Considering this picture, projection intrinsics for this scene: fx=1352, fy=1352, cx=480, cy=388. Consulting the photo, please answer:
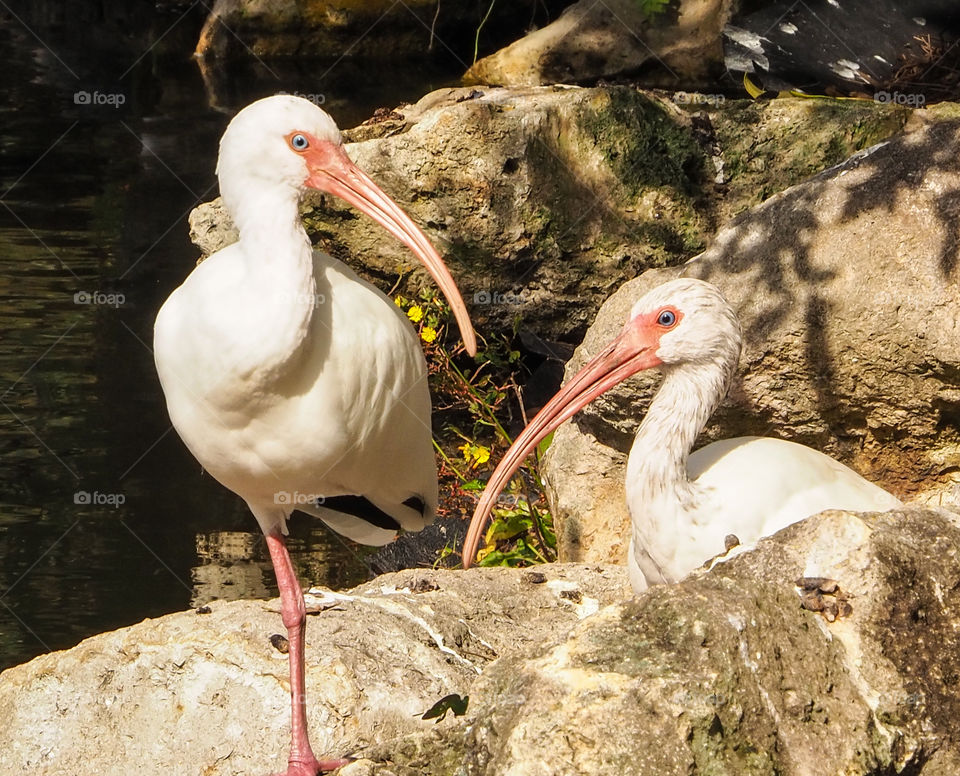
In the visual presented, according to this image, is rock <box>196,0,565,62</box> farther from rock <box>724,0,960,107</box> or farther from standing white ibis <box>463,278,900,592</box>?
standing white ibis <box>463,278,900,592</box>

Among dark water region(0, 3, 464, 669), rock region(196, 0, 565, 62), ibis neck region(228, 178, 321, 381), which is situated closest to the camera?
ibis neck region(228, 178, 321, 381)

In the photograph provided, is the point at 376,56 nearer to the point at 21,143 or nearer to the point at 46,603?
the point at 21,143

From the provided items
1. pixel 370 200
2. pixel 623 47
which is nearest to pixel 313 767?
pixel 370 200

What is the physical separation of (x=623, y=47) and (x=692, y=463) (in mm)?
8907

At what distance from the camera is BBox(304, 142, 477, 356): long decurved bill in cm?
435

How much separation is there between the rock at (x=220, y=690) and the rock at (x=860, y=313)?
59.7 inches

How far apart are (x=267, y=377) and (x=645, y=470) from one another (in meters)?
1.31

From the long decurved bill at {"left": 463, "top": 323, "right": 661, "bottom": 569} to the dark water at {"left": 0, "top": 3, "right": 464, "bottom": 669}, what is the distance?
2255 mm

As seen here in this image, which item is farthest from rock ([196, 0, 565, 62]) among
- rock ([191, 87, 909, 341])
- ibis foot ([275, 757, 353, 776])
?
ibis foot ([275, 757, 353, 776])

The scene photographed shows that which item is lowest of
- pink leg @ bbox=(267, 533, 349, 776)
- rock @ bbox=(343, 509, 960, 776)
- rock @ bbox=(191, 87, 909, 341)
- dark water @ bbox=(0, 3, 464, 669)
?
dark water @ bbox=(0, 3, 464, 669)

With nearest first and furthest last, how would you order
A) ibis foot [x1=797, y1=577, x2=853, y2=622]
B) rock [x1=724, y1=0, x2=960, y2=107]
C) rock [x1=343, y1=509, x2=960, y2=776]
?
rock [x1=343, y1=509, x2=960, y2=776]
ibis foot [x1=797, y1=577, x2=853, y2=622]
rock [x1=724, y1=0, x2=960, y2=107]

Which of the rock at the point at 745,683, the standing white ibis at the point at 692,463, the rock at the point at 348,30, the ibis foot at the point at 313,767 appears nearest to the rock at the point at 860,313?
the standing white ibis at the point at 692,463

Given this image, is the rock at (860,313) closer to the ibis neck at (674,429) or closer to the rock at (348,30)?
the ibis neck at (674,429)

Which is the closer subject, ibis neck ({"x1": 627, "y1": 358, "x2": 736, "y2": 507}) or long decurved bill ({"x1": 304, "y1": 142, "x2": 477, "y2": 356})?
long decurved bill ({"x1": 304, "y1": 142, "x2": 477, "y2": 356})
